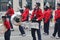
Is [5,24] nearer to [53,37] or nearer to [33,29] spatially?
[33,29]

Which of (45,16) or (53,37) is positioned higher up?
(45,16)

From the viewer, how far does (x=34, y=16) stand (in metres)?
11.6

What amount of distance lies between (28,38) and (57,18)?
5.35ft

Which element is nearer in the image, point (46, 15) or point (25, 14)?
point (46, 15)

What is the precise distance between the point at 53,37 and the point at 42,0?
22368 millimetres

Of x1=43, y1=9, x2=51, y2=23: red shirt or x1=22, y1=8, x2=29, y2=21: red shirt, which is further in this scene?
x1=22, y1=8, x2=29, y2=21: red shirt

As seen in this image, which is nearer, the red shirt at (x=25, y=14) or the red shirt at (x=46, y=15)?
the red shirt at (x=46, y=15)

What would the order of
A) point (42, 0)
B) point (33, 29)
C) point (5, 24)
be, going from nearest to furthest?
point (5, 24) < point (33, 29) < point (42, 0)

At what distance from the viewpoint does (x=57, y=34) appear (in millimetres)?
13914

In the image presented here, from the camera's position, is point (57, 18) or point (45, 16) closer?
point (57, 18)

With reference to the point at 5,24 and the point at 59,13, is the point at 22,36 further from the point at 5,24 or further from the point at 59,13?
the point at 5,24

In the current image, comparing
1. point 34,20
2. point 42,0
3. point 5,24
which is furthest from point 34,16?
point 42,0

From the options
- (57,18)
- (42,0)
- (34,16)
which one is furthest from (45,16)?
(42,0)

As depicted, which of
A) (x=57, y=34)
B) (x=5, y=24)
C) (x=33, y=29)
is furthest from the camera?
(x=57, y=34)
